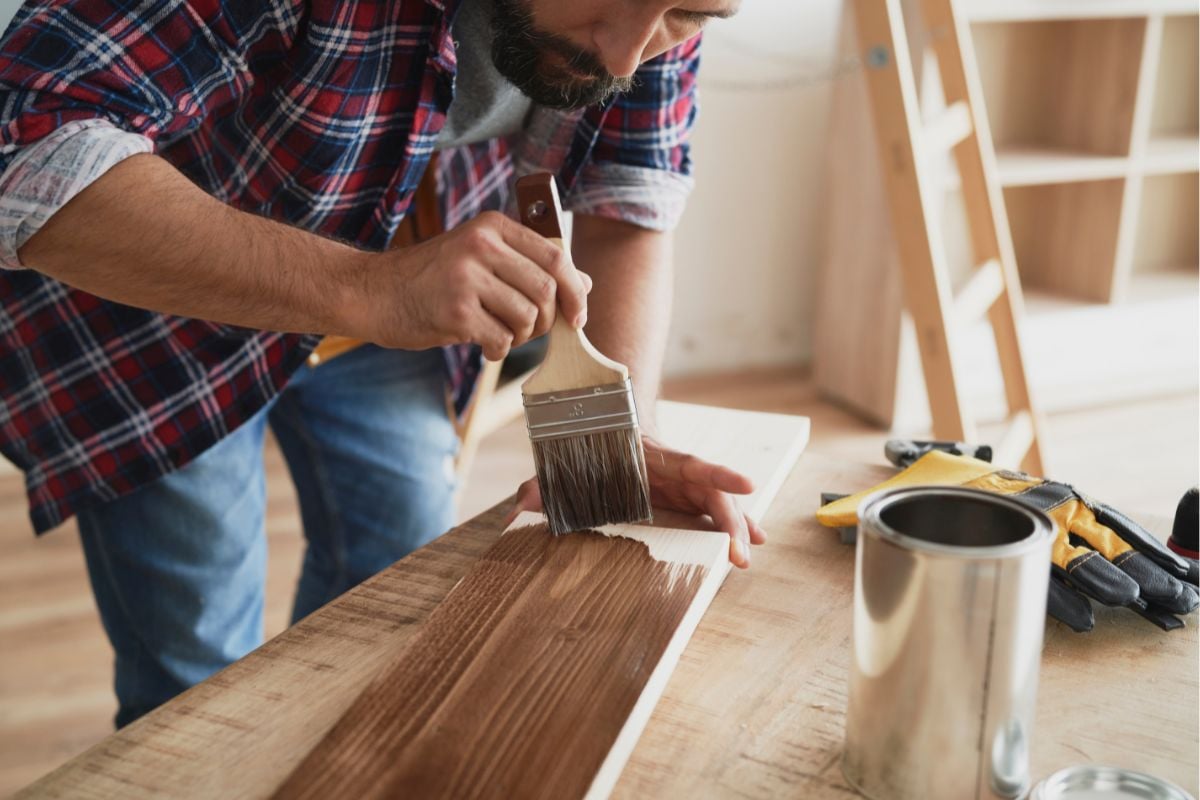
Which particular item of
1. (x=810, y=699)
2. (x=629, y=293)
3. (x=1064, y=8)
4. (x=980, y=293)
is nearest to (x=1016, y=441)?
(x=980, y=293)

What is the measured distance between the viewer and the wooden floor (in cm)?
197

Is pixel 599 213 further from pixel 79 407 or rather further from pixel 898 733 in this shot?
pixel 898 733

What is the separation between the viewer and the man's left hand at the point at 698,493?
0.99m

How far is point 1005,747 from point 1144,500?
7.38 feet

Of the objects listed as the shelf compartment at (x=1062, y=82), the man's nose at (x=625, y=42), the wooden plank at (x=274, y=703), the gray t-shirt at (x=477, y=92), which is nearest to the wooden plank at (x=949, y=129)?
the shelf compartment at (x=1062, y=82)

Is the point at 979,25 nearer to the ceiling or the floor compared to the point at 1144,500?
nearer to the ceiling

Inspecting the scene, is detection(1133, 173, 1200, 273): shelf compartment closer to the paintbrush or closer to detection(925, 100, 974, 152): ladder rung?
detection(925, 100, 974, 152): ladder rung

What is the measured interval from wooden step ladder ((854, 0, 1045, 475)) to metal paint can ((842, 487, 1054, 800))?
1.67 m

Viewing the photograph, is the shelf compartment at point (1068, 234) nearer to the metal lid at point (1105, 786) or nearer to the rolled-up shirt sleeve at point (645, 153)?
the rolled-up shirt sleeve at point (645, 153)

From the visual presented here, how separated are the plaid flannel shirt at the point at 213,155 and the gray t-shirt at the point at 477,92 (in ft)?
0.18

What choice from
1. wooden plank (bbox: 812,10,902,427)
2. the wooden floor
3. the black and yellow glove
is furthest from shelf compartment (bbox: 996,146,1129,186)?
the black and yellow glove

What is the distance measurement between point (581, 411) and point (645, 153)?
0.53 m

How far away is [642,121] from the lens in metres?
1.35

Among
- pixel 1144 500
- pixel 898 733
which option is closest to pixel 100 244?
pixel 898 733
